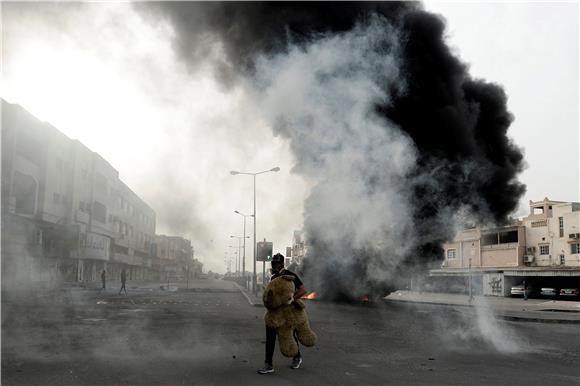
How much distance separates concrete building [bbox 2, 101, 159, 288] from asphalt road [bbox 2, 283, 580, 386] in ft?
13.8

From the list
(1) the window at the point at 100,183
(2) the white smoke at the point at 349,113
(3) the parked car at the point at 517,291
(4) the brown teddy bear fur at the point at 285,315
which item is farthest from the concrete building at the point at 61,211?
(3) the parked car at the point at 517,291

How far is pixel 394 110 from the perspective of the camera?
1609 cm

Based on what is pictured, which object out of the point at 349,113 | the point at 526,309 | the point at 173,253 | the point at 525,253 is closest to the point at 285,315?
the point at 349,113

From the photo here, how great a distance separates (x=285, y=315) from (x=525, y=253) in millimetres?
48708

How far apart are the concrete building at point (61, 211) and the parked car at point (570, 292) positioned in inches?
1493

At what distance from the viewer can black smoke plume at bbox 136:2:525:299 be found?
51.0 ft

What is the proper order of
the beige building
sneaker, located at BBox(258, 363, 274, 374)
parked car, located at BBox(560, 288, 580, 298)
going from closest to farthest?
sneaker, located at BBox(258, 363, 274, 374), parked car, located at BBox(560, 288, 580, 298), the beige building

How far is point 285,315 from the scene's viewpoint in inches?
284

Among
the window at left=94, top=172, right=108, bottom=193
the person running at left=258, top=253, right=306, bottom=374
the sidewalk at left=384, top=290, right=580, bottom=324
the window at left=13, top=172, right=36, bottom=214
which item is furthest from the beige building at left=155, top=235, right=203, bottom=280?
the person running at left=258, top=253, right=306, bottom=374

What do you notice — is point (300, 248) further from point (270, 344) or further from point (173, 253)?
point (173, 253)

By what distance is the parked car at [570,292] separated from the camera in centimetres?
4091

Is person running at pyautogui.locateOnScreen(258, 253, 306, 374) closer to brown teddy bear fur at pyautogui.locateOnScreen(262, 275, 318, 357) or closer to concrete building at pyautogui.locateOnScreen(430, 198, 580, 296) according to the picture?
brown teddy bear fur at pyautogui.locateOnScreen(262, 275, 318, 357)

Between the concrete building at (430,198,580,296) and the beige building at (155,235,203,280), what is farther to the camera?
the beige building at (155,235,203,280)

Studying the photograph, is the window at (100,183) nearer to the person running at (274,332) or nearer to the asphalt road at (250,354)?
the asphalt road at (250,354)
